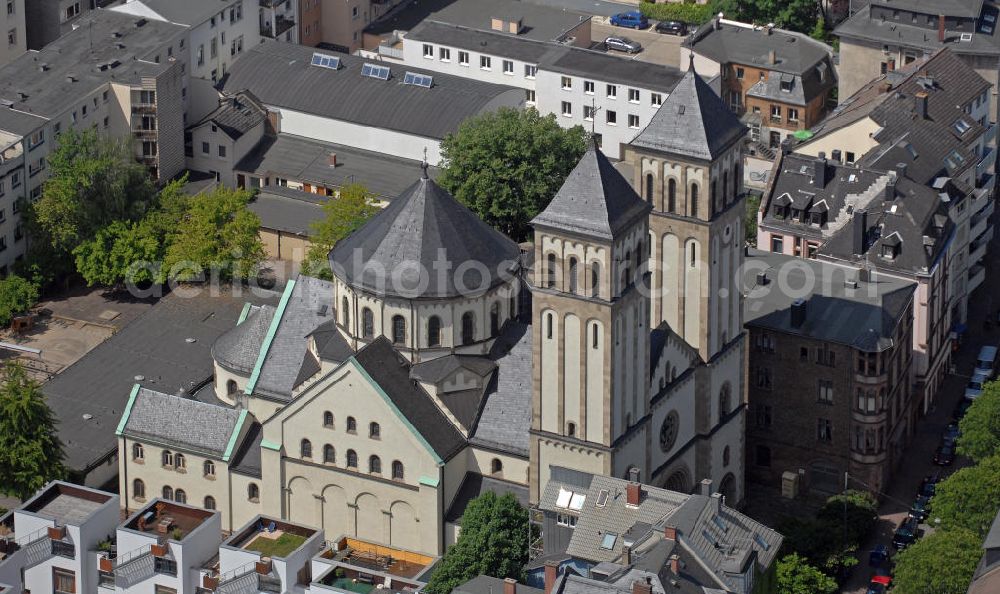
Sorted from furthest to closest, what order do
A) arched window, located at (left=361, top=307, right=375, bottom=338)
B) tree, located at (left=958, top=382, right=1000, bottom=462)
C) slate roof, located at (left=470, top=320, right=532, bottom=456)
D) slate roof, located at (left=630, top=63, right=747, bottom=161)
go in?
1. tree, located at (left=958, top=382, right=1000, bottom=462)
2. arched window, located at (left=361, top=307, right=375, bottom=338)
3. slate roof, located at (left=470, top=320, right=532, bottom=456)
4. slate roof, located at (left=630, top=63, right=747, bottom=161)

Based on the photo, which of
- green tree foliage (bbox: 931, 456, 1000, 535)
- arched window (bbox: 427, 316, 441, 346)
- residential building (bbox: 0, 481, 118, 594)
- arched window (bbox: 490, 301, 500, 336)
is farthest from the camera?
green tree foliage (bbox: 931, 456, 1000, 535)

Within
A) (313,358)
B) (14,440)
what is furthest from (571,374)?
(14,440)

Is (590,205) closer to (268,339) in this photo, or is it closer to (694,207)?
(694,207)

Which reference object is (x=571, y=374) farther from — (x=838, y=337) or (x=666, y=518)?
(x=838, y=337)

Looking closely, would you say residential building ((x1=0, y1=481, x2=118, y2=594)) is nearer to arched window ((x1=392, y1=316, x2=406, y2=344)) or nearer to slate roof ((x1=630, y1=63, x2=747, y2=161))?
arched window ((x1=392, y1=316, x2=406, y2=344))

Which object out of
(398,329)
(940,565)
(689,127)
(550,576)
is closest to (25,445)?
(398,329)

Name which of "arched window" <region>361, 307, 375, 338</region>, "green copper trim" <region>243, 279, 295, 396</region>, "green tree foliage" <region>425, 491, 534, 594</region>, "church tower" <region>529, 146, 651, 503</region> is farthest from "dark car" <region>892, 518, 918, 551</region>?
"green copper trim" <region>243, 279, 295, 396</region>

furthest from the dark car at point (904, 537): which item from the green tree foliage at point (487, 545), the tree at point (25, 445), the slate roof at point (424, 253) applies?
the tree at point (25, 445)
